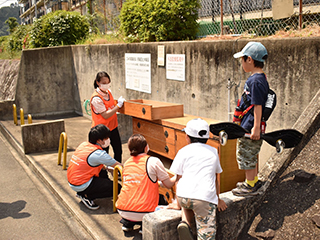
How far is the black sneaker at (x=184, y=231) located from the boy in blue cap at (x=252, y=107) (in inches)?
38.1

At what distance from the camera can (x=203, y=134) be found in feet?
12.2

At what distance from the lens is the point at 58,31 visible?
602 inches

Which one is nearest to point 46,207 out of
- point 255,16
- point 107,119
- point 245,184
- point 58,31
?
point 107,119

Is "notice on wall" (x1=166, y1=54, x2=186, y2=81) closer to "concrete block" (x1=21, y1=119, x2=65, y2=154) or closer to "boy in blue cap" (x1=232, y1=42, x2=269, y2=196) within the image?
"concrete block" (x1=21, y1=119, x2=65, y2=154)

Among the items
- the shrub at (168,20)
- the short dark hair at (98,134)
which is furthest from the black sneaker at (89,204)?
the shrub at (168,20)

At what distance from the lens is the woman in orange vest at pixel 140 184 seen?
14.0ft

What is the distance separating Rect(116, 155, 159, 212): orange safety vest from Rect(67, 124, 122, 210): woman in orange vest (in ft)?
3.03

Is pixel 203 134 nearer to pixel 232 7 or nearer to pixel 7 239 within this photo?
pixel 7 239

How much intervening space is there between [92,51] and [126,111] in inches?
249

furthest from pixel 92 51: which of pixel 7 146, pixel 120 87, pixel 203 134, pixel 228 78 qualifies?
pixel 203 134

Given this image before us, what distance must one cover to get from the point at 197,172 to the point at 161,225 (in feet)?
2.20

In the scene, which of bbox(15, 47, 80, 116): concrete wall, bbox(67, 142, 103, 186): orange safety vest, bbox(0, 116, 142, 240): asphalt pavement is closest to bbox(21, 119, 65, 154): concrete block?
bbox(0, 116, 142, 240): asphalt pavement

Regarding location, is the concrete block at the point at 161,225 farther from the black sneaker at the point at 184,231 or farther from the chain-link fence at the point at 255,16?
the chain-link fence at the point at 255,16

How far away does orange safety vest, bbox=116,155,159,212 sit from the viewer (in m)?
4.27
